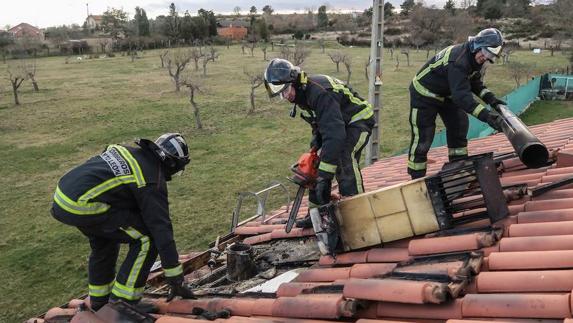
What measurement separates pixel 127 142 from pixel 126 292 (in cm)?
1509

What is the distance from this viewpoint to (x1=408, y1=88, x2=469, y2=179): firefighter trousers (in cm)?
477

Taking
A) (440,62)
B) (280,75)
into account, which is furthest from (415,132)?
(280,75)

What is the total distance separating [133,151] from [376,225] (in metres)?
1.84

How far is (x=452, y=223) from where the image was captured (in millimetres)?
3449

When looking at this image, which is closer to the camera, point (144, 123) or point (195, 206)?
point (195, 206)

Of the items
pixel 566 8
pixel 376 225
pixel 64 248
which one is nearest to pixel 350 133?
pixel 376 225

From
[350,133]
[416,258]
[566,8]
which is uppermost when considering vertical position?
[566,8]

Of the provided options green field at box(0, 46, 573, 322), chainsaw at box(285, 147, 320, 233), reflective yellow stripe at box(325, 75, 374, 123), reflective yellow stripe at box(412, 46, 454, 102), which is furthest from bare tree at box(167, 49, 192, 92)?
chainsaw at box(285, 147, 320, 233)

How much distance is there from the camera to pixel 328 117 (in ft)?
12.9

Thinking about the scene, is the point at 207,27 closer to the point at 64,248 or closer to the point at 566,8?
the point at 566,8

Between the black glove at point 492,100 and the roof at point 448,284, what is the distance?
0.67 meters

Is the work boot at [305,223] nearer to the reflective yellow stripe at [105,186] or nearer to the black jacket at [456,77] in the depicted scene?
the black jacket at [456,77]

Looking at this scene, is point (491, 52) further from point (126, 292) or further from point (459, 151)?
point (126, 292)

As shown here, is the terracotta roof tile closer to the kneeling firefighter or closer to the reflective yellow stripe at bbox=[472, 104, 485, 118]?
the kneeling firefighter
